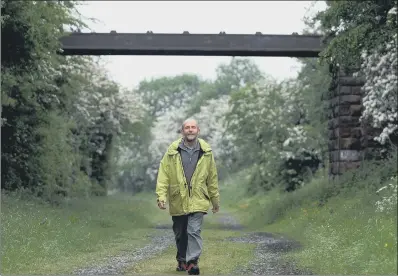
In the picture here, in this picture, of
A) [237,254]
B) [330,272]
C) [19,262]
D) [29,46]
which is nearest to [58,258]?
[19,262]

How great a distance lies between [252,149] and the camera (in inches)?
1788

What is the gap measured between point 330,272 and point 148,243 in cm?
688

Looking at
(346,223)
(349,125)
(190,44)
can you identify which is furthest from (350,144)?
(346,223)

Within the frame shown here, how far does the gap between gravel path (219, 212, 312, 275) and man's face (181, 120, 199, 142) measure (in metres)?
2.15

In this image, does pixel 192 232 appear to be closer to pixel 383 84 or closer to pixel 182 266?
pixel 182 266

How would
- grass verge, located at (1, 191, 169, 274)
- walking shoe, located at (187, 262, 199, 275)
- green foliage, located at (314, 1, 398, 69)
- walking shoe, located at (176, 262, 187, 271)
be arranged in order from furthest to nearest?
green foliage, located at (314, 1, 398, 69)
grass verge, located at (1, 191, 169, 274)
walking shoe, located at (176, 262, 187, 271)
walking shoe, located at (187, 262, 199, 275)


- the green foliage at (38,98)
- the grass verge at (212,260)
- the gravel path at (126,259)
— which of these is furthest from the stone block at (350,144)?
the green foliage at (38,98)

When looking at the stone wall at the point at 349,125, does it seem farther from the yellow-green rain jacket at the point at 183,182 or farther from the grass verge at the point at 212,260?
the yellow-green rain jacket at the point at 183,182

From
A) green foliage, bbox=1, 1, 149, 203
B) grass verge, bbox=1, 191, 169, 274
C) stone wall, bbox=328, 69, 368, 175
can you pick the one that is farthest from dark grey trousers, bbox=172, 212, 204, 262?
stone wall, bbox=328, 69, 368, 175

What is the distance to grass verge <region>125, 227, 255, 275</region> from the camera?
1052cm

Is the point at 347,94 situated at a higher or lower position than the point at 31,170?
higher

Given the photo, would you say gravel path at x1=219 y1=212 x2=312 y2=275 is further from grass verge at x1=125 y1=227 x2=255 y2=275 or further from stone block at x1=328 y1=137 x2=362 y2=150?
stone block at x1=328 y1=137 x2=362 y2=150

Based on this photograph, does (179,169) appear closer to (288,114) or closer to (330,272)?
(330,272)

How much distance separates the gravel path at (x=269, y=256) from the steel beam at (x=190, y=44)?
6.61 metres
